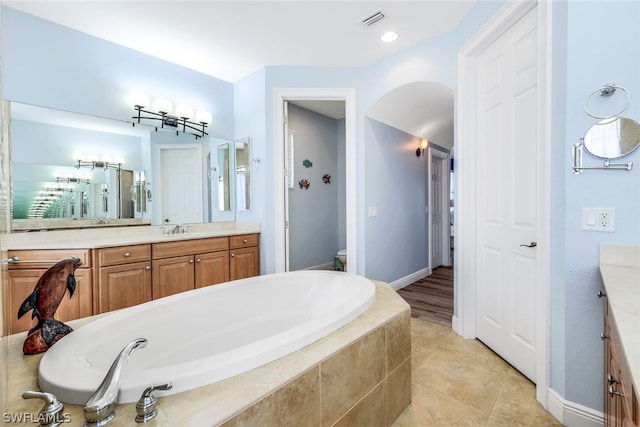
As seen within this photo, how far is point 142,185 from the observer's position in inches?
110

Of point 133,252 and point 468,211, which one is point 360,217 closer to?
point 468,211

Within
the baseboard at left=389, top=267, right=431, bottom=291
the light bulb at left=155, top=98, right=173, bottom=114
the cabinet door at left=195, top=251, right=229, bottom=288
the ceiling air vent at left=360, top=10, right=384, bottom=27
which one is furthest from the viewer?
the baseboard at left=389, top=267, right=431, bottom=291

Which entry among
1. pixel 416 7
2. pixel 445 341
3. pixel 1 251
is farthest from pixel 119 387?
pixel 416 7

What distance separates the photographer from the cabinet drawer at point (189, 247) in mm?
2461

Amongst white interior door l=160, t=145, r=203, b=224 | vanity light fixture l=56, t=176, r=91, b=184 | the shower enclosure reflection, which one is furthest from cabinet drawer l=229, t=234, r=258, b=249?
vanity light fixture l=56, t=176, r=91, b=184

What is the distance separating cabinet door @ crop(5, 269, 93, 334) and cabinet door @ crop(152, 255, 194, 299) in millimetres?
444

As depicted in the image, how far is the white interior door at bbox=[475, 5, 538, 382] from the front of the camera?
5.94 ft

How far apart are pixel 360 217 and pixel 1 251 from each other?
2.78 metres

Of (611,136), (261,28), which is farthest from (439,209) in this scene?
(261,28)

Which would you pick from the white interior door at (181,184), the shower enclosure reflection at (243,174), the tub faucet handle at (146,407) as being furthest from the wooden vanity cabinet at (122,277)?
the tub faucet handle at (146,407)

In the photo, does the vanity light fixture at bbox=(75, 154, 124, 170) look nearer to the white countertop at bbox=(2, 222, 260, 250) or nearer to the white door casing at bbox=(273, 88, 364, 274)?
the white countertop at bbox=(2, 222, 260, 250)

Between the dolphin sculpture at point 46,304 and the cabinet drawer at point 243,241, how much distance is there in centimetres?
→ 176

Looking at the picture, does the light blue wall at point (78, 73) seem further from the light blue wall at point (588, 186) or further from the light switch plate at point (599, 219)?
the light switch plate at point (599, 219)

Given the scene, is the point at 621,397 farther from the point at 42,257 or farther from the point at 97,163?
the point at 97,163
